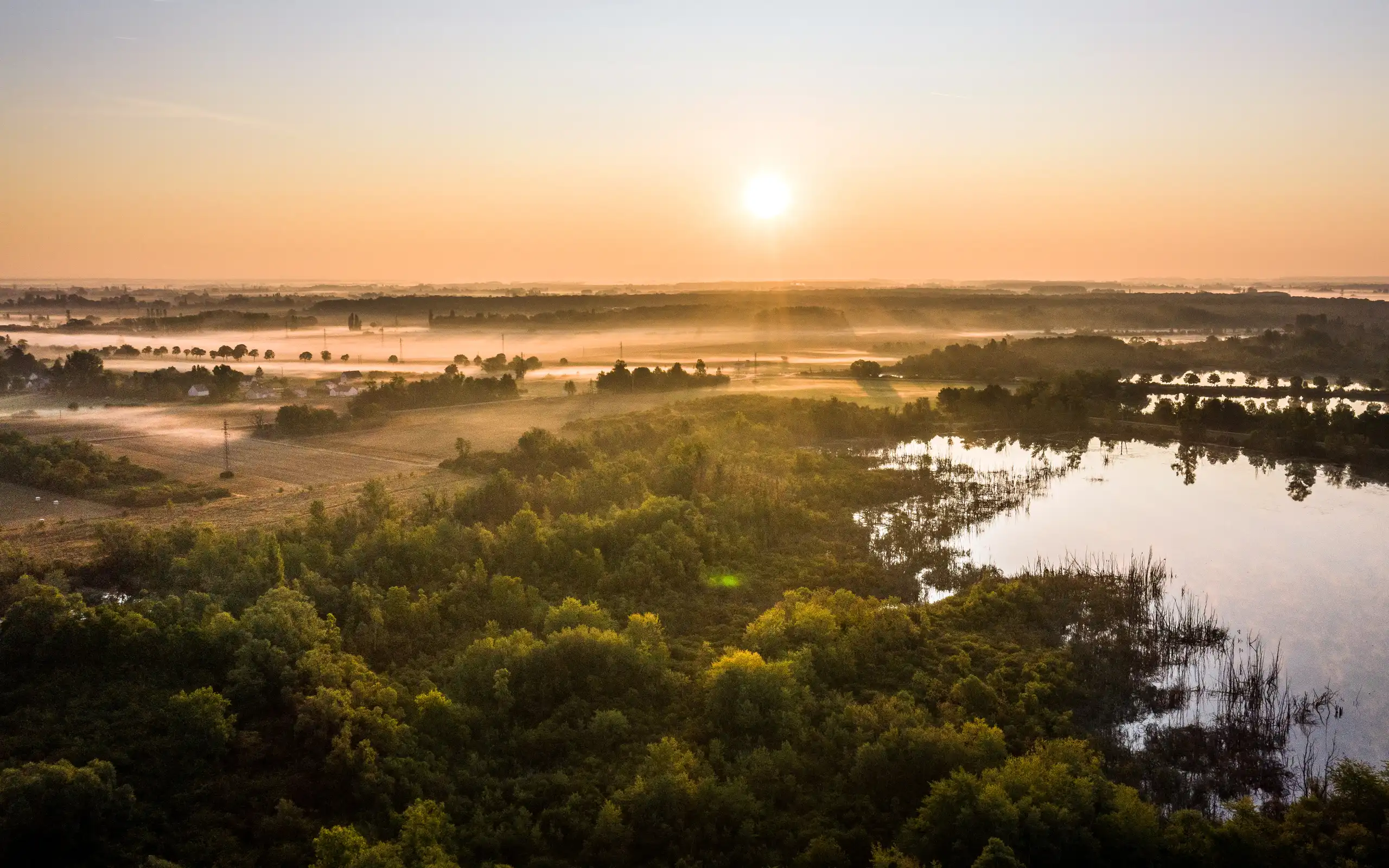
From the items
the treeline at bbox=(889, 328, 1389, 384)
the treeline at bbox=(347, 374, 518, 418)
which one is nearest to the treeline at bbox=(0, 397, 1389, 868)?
the treeline at bbox=(347, 374, 518, 418)

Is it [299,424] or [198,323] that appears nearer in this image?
[299,424]

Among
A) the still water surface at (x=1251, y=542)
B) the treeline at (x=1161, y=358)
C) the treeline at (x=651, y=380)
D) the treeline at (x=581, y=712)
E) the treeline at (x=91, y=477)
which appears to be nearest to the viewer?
the treeline at (x=581, y=712)

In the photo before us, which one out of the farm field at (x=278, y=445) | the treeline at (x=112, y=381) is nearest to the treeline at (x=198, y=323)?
the treeline at (x=112, y=381)

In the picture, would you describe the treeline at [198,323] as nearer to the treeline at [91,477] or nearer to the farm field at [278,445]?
the farm field at [278,445]

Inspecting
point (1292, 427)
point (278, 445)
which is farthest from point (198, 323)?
point (1292, 427)

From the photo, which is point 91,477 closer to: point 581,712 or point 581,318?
point 581,712

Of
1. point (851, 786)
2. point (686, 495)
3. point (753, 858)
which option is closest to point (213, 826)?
point (753, 858)
